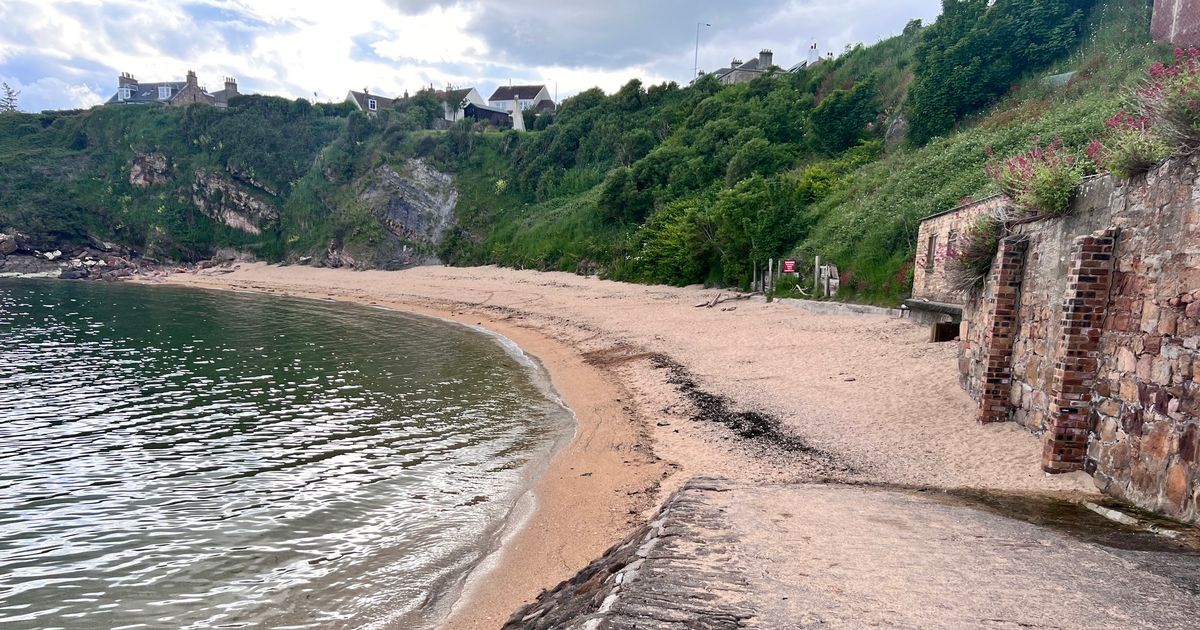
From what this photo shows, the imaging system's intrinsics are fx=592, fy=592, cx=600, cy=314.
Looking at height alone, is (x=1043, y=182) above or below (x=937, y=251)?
above

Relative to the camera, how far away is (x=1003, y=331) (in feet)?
30.1

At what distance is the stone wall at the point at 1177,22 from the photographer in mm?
26172

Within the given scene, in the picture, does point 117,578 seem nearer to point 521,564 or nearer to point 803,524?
point 521,564

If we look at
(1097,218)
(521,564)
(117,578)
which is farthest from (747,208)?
(117,578)

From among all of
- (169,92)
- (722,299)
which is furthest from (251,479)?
(169,92)

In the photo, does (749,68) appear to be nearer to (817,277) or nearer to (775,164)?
(775,164)

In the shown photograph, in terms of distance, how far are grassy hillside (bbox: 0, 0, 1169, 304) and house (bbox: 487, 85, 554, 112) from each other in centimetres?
1199

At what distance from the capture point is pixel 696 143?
151 feet

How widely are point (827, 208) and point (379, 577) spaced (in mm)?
27086

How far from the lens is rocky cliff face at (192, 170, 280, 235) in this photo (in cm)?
6725

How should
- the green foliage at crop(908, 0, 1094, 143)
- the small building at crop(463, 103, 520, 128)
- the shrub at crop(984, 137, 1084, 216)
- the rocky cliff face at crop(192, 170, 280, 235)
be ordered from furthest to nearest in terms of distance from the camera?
1. the small building at crop(463, 103, 520, 128)
2. the rocky cliff face at crop(192, 170, 280, 235)
3. the green foliage at crop(908, 0, 1094, 143)
4. the shrub at crop(984, 137, 1084, 216)

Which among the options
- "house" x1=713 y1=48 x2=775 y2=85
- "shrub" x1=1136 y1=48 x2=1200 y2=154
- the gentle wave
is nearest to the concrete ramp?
the gentle wave

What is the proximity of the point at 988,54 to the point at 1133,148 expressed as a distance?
34628 millimetres

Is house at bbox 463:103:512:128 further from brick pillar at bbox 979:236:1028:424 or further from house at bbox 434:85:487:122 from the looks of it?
brick pillar at bbox 979:236:1028:424
